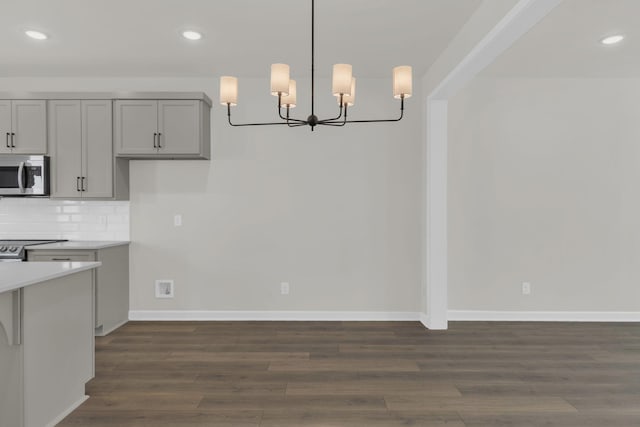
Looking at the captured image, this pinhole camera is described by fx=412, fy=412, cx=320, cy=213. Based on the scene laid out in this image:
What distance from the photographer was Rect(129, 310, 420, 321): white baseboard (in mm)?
4465

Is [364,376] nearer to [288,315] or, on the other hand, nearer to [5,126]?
[288,315]

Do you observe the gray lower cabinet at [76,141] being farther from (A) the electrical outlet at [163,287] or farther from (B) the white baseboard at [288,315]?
(B) the white baseboard at [288,315]

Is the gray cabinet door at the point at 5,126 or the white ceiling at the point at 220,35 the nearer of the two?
the white ceiling at the point at 220,35

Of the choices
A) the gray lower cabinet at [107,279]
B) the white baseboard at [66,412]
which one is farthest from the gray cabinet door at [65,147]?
the white baseboard at [66,412]

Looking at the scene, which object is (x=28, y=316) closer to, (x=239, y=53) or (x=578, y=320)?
(x=239, y=53)

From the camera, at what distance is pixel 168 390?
2.74 m

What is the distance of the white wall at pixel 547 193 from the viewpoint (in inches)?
174

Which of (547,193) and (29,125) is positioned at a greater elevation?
(29,125)

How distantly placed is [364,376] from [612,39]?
3.41 meters

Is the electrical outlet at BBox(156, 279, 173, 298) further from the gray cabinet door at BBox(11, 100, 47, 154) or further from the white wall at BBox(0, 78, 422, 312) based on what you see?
the gray cabinet door at BBox(11, 100, 47, 154)

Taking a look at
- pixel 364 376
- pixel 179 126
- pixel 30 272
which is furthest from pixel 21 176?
pixel 364 376

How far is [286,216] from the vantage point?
4488mm

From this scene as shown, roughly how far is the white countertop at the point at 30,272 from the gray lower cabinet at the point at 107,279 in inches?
56.8

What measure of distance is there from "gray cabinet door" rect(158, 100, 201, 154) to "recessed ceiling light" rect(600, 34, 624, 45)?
12.1 ft
